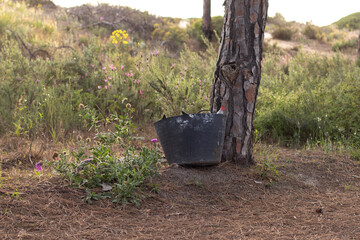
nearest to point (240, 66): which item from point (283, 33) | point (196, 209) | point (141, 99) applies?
point (196, 209)

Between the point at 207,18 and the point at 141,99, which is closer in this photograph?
the point at 141,99

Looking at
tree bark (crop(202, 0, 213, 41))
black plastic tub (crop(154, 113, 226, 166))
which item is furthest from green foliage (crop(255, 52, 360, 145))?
tree bark (crop(202, 0, 213, 41))

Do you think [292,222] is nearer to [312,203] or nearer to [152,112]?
[312,203]

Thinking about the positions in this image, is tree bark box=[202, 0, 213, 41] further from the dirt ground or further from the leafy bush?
the dirt ground

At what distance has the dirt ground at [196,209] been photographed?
2.70 m

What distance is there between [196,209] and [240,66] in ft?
5.21

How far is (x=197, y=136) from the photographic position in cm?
382

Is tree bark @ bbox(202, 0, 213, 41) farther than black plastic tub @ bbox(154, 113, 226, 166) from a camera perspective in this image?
Yes

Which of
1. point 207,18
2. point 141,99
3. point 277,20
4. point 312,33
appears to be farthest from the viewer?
point 277,20

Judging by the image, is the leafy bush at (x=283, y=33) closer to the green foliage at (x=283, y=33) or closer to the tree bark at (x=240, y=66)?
the green foliage at (x=283, y=33)

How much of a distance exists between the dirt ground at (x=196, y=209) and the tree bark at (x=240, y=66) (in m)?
0.45

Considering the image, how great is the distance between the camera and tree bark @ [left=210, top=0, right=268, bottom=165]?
3.96 meters

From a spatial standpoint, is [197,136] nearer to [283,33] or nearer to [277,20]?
[283,33]

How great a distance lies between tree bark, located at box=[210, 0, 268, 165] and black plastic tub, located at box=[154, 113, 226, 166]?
24cm
